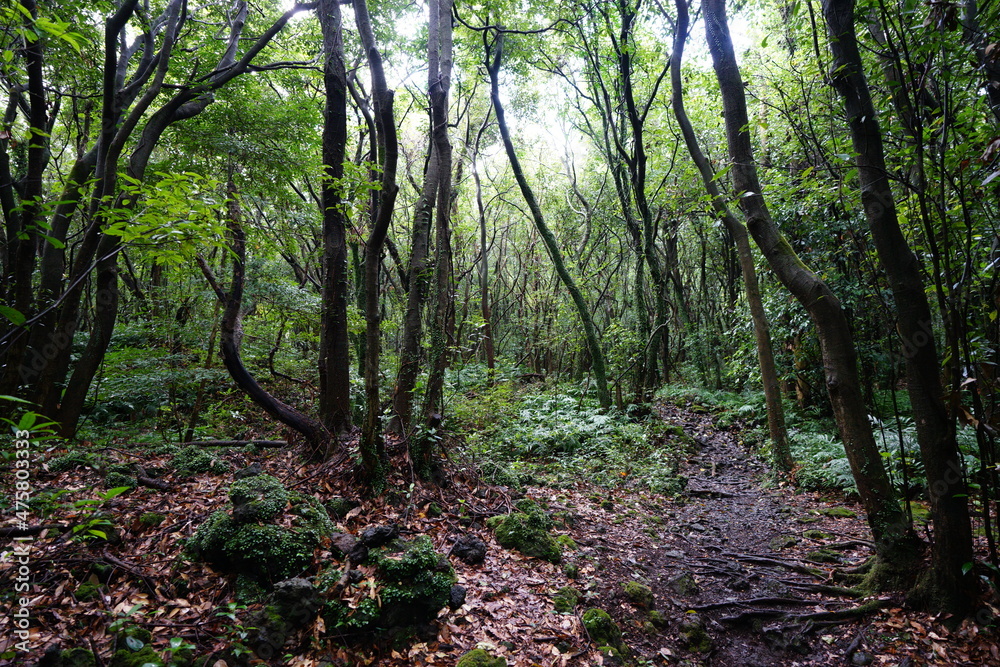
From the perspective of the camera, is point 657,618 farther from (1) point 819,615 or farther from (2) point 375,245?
(2) point 375,245

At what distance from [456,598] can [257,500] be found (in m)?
1.99

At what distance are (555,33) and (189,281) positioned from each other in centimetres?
1130

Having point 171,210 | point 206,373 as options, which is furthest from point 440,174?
point 206,373

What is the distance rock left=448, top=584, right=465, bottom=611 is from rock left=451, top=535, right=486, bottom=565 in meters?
0.70

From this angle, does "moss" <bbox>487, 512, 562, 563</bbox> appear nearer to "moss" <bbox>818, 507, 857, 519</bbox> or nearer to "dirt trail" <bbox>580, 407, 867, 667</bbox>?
"dirt trail" <bbox>580, 407, 867, 667</bbox>

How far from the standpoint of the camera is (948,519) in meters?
3.74

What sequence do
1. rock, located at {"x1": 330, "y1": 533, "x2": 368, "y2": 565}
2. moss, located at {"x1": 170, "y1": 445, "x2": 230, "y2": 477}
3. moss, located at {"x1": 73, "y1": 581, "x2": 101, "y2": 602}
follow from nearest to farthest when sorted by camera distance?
moss, located at {"x1": 73, "y1": 581, "x2": 101, "y2": 602}
rock, located at {"x1": 330, "y1": 533, "x2": 368, "y2": 565}
moss, located at {"x1": 170, "y1": 445, "x2": 230, "y2": 477}

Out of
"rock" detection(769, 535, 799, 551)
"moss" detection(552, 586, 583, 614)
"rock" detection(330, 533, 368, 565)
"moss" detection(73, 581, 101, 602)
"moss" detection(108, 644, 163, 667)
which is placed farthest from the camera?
"rock" detection(769, 535, 799, 551)

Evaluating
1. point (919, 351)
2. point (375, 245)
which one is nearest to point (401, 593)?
point (375, 245)

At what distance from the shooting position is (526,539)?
5387 mm

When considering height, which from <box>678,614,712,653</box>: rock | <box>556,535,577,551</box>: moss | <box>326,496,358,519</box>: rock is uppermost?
<box>326,496,358,519</box>: rock

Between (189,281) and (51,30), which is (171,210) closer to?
(51,30)

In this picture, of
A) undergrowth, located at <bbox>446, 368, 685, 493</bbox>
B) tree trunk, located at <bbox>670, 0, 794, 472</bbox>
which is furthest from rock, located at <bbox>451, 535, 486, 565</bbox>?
tree trunk, located at <bbox>670, 0, 794, 472</bbox>

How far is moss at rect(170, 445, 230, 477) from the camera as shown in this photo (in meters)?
5.39
